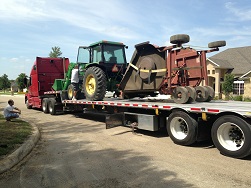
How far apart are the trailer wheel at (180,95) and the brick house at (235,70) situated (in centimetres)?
1869

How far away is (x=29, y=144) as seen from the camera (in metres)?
6.51

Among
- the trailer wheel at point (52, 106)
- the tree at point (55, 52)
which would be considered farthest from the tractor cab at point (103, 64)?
the tree at point (55, 52)

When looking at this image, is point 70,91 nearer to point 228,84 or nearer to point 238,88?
point 228,84

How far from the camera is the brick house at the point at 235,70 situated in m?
24.0

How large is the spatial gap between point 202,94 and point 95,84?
4034 mm

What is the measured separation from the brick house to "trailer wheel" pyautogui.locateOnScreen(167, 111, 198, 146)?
19.4 m

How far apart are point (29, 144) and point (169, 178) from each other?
3942 millimetres

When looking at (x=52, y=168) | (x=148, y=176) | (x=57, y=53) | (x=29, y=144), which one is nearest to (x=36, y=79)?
(x=29, y=144)

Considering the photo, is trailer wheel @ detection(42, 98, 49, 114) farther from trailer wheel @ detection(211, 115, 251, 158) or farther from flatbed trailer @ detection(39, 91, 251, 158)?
trailer wheel @ detection(211, 115, 251, 158)

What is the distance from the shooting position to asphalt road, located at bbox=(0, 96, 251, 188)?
4.17 meters

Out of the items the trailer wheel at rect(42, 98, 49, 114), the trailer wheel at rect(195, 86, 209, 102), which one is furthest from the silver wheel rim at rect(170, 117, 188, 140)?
the trailer wheel at rect(42, 98, 49, 114)

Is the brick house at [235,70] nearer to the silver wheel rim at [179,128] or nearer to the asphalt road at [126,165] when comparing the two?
the silver wheel rim at [179,128]

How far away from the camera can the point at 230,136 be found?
213 inches

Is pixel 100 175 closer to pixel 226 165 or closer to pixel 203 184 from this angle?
pixel 203 184
